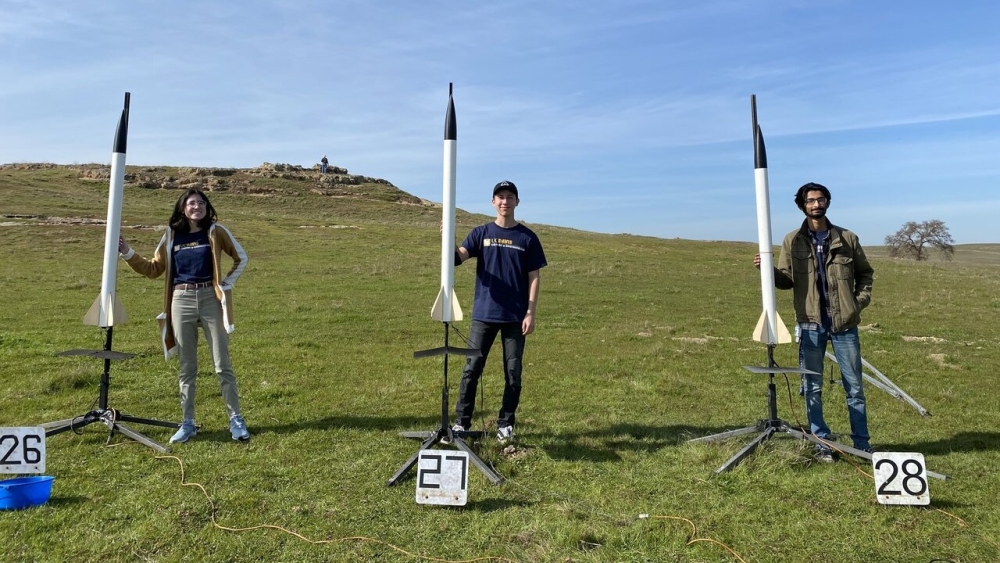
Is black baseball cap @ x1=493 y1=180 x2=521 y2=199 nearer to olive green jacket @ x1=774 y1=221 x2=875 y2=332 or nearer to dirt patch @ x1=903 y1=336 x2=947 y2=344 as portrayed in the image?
olive green jacket @ x1=774 y1=221 x2=875 y2=332

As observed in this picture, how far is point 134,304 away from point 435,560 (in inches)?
677

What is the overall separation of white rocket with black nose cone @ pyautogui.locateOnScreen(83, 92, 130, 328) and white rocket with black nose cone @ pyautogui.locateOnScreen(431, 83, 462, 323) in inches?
131

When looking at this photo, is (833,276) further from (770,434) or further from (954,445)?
(954,445)

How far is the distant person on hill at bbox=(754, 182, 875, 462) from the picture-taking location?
226 inches

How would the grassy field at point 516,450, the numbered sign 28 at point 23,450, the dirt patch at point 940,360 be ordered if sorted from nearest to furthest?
1. the grassy field at point 516,450
2. the numbered sign 28 at point 23,450
3. the dirt patch at point 940,360

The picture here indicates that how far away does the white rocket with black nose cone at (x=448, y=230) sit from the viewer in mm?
5430

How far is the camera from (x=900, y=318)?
17781 mm

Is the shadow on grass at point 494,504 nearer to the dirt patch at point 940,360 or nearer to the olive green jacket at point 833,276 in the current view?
the olive green jacket at point 833,276

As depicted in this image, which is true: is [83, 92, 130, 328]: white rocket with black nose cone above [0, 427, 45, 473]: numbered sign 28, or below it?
above

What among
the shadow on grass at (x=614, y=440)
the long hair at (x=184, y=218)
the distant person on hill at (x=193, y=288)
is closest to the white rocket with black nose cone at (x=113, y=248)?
the distant person on hill at (x=193, y=288)

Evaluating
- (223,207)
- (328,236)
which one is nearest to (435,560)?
(328,236)

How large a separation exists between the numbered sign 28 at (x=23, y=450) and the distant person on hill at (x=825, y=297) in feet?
22.0

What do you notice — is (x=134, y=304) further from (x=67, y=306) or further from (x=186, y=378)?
(x=186, y=378)

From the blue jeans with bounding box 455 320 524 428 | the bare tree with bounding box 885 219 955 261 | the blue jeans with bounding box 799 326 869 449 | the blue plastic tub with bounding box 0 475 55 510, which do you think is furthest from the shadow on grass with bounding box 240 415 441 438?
the bare tree with bounding box 885 219 955 261
